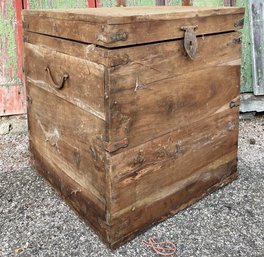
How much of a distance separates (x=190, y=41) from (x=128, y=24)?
0.34 metres

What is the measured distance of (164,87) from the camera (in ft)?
4.93

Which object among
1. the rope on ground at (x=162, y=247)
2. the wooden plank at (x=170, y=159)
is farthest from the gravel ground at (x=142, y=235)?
the wooden plank at (x=170, y=159)

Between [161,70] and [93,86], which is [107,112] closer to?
[93,86]

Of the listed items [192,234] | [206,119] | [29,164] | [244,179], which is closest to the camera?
[192,234]

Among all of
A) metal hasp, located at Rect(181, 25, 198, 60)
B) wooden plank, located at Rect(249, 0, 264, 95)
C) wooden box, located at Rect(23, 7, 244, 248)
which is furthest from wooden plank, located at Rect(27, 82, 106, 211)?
wooden plank, located at Rect(249, 0, 264, 95)

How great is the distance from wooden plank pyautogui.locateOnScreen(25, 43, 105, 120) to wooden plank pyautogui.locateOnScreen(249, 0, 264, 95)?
1.64 m

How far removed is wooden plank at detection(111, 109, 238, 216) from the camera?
1.45 metres

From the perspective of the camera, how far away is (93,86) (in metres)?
1.39

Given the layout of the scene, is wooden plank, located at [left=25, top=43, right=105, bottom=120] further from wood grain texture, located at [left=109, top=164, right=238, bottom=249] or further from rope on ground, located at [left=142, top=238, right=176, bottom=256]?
rope on ground, located at [left=142, top=238, right=176, bottom=256]

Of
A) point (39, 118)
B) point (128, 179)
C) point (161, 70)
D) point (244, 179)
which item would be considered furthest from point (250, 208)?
point (39, 118)

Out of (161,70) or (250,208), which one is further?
(250,208)

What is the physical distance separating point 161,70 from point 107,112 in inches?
11.6

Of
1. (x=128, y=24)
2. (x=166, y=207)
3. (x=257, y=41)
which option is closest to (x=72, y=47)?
(x=128, y=24)

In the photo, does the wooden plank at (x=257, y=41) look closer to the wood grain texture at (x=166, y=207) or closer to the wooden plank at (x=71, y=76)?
the wood grain texture at (x=166, y=207)
